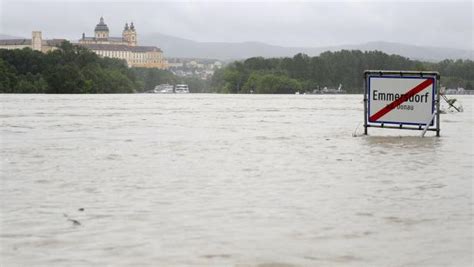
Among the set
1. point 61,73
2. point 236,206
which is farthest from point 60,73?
point 236,206

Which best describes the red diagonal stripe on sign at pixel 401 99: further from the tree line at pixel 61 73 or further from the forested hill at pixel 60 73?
the forested hill at pixel 60 73

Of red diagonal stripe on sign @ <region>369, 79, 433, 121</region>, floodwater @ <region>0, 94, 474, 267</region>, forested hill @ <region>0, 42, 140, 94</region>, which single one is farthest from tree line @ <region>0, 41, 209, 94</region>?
floodwater @ <region>0, 94, 474, 267</region>

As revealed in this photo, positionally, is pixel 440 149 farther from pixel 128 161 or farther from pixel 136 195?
pixel 136 195

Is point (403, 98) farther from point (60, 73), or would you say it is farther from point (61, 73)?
point (60, 73)

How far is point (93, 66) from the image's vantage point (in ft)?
522

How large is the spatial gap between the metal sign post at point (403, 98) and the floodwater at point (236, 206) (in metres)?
3.85

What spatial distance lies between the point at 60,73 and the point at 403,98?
410ft

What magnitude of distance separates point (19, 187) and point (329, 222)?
16.5ft

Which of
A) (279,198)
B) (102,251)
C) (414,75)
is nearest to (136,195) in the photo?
(279,198)

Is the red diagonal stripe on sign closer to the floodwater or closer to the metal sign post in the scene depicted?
the metal sign post

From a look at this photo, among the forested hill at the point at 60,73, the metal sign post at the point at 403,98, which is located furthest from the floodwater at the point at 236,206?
the forested hill at the point at 60,73

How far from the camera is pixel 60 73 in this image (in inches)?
5610

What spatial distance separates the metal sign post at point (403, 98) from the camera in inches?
892

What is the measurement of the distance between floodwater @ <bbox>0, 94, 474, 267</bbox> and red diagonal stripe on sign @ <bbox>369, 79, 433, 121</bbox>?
3.87m
